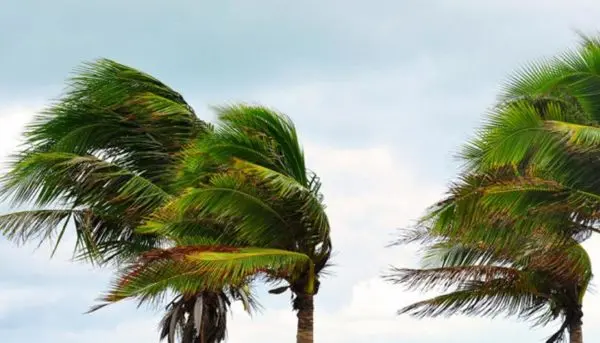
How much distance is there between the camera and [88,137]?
25078 millimetres

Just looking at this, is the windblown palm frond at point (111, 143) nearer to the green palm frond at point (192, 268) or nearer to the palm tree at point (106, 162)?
the palm tree at point (106, 162)

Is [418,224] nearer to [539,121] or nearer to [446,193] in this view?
[446,193]

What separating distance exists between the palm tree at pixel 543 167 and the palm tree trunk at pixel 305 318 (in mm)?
2735

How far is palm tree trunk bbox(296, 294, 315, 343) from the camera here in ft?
64.7

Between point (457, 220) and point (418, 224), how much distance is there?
2.56ft

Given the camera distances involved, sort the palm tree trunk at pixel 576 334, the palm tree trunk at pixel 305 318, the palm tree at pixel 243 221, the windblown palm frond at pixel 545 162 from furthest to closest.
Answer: the palm tree trunk at pixel 576 334, the palm tree trunk at pixel 305 318, the palm tree at pixel 243 221, the windblown palm frond at pixel 545 162

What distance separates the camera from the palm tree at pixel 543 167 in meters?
16.7

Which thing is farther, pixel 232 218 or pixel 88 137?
pixel 88 137

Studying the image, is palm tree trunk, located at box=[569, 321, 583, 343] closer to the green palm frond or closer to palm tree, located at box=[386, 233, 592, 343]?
palm tree, located at box=[386, 233, 592, 343]

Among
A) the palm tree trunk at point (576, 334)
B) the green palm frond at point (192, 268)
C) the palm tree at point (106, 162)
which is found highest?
the palm tree at point (106, 162)

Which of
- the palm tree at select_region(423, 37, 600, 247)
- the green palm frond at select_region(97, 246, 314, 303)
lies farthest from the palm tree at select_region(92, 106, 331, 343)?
the palm tree at select_region(423, 37, 600, 247)

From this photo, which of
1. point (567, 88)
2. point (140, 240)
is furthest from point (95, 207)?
point (567, 88)

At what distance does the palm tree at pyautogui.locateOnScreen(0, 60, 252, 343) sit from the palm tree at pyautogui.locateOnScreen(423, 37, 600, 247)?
759 centimetres

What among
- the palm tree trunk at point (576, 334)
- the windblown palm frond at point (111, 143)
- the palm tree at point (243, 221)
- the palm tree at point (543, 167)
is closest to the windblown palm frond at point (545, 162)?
the palm tree at point (543, 167)
